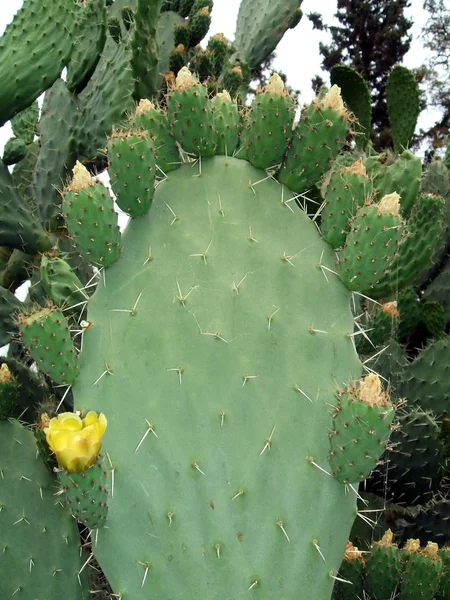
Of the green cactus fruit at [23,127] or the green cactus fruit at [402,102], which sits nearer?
the green cactus fruit at [402,102]

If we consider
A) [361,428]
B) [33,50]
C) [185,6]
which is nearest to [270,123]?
[361,428]

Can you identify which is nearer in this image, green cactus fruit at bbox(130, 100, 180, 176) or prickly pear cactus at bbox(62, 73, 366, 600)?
prickly pear cactus at bbox(62, 73, 366, 600)

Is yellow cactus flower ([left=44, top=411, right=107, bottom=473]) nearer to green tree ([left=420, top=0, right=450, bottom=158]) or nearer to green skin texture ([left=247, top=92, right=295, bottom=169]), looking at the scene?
green skin texture ([left=247, top=92, right=295, bottom=169])

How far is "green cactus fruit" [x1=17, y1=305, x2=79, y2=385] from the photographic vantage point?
4.17 feet

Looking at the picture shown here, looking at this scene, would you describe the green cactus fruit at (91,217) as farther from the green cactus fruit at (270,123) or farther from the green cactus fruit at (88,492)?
the green cactus fruit at (88,492)

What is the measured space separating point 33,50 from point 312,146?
99cm

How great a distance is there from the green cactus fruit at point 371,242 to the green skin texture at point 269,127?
23 cm

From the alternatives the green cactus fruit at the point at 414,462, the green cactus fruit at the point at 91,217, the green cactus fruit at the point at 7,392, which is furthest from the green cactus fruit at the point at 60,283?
the green cactus fruit at the point at 414,462

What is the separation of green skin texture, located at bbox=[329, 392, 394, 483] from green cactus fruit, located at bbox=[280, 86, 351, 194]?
51 cm

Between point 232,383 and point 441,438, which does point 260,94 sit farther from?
point 441,438

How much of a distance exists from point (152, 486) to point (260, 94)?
81 centimetres

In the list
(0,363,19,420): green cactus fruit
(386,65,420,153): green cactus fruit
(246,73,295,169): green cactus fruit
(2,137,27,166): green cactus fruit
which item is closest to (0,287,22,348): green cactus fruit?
(0,363,19,420): green cactus fruit

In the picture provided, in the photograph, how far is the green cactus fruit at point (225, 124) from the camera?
1516 millimetres

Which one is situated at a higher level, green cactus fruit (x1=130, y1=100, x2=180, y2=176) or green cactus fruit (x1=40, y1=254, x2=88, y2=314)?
green cactus fruit (x1=130, y1=100, x2=180, y2=176)
